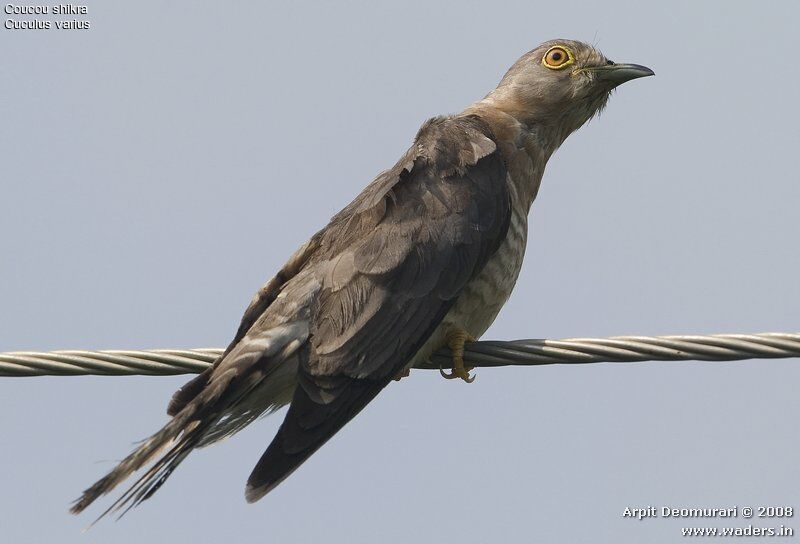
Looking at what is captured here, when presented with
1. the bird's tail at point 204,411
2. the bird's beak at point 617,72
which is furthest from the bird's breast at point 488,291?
the bird's beak at point 617,72

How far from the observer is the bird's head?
8125mm

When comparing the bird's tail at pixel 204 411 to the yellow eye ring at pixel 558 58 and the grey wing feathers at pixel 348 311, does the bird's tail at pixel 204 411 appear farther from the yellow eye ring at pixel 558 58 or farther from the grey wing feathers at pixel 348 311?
the yellow eye ring at pixel 558 58

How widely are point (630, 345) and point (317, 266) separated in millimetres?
1824

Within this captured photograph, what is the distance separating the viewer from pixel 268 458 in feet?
19.6

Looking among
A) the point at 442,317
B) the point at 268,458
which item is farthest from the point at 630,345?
the point at 268,458

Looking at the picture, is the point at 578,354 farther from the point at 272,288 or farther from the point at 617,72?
the point at 617,72

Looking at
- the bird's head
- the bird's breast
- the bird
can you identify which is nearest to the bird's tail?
the bird

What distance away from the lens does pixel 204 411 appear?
5.98 metres

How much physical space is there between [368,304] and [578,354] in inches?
47.9

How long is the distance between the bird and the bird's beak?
0.95 m

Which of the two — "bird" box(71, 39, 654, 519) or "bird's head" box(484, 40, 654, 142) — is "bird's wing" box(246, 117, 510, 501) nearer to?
"bird" box(71, 39, 654, 519)

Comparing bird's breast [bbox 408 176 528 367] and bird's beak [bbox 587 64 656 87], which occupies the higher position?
bird's beak [bbox 587 64 656 87]

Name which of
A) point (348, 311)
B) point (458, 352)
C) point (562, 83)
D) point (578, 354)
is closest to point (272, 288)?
point (348, 311)

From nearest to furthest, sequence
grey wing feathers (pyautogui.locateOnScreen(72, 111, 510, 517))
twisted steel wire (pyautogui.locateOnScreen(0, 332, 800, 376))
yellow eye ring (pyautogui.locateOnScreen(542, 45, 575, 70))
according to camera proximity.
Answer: twisted steel wire (pyautogui.locateOnScreen(0, 332, 800, 376)) → grey wing feathers (pyautogui.locateOnScreen(72, 111, 510, 517)) → yellow eye ring (pyautogui.locateOnScreen(542, 45, 575, 70))
